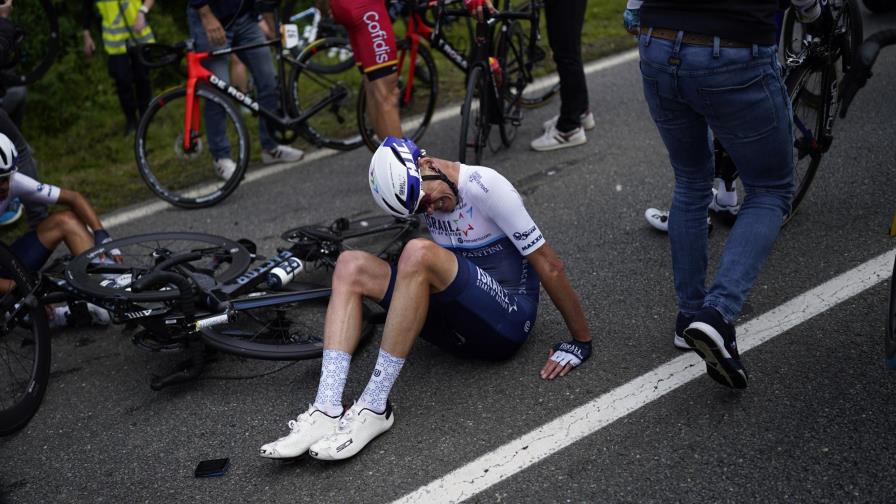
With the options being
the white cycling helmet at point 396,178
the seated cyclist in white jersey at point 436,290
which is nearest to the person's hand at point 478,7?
the seated cyclist in white jersey at point 436,290

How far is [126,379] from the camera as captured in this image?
14.4 ft

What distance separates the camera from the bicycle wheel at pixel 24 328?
412cm

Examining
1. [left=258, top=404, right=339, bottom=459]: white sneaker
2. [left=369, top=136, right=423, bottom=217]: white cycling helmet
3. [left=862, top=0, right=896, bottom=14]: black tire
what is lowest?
[left=862, top=0, right=896, bottom=14]: black tire

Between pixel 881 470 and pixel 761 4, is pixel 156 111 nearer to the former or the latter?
pixel 761 4

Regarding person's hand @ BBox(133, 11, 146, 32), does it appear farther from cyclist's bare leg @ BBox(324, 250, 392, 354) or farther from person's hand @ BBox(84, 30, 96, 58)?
cyclist's bare leg @ BBox(324, 250, 392, 354)

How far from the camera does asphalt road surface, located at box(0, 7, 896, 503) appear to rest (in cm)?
314

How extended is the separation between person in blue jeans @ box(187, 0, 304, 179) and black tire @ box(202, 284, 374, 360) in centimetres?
249

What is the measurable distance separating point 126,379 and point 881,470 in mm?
3312

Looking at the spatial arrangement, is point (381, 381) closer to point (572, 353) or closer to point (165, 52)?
point (572, 353)

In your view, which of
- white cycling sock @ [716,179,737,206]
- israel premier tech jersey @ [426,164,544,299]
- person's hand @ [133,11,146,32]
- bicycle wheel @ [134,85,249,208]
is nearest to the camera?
israel premier tech jersey @ [426,164,544,299]

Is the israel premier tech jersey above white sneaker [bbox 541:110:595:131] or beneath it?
above

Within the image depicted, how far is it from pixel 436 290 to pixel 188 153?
12.1 feet

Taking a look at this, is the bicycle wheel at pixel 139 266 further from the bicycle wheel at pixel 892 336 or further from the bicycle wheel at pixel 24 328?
the bicycle wheel at pixel 892 336

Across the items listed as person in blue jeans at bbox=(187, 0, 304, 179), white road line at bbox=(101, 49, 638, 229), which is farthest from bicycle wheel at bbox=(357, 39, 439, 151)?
person in blue jeans at bbox=(187, 0, 304, 179)
